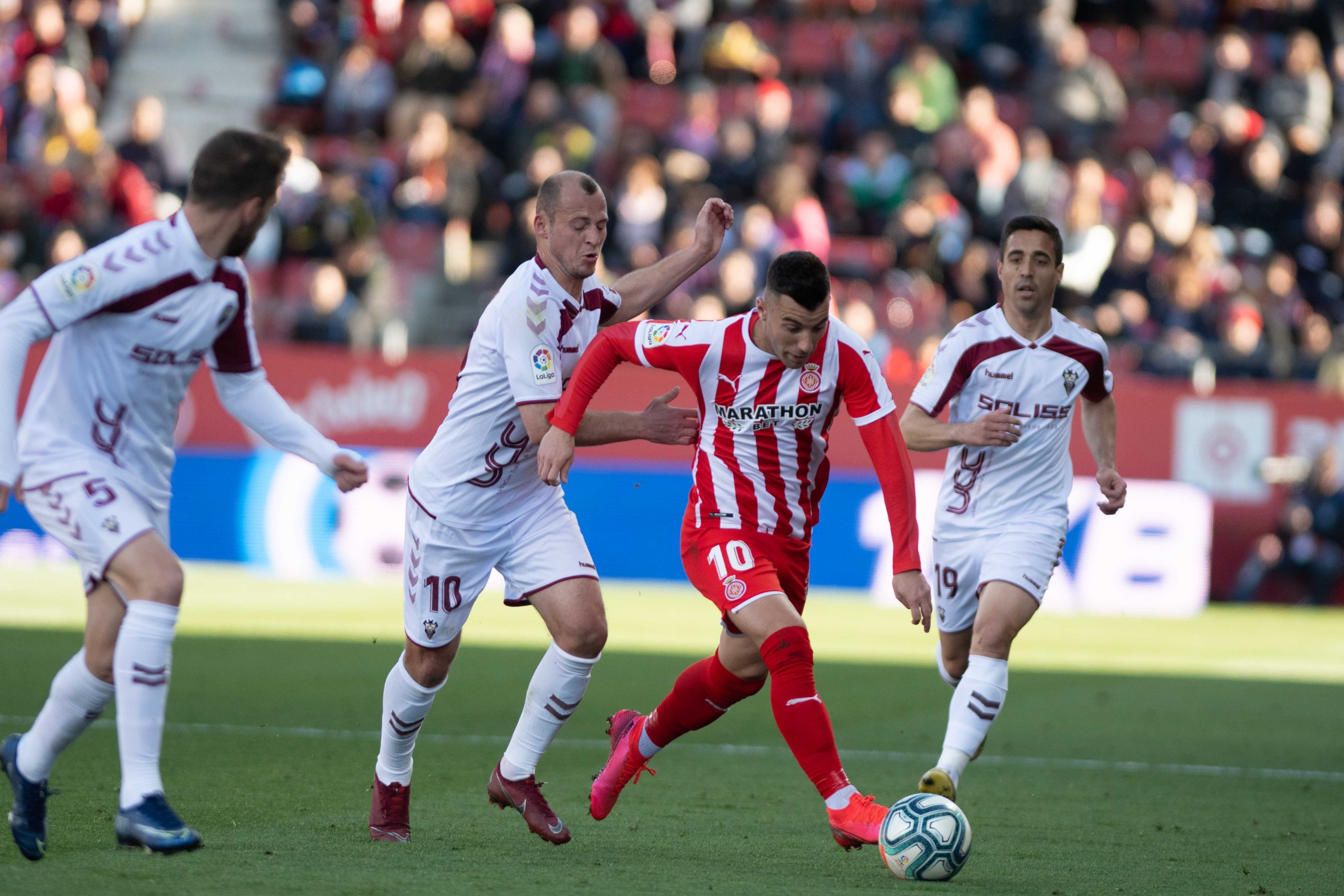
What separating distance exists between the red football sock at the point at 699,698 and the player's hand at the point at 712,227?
1581 millimetres

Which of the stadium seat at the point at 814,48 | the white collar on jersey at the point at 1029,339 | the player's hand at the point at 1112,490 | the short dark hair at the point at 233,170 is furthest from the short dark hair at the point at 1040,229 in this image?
the stadium seat at the point at 814,48

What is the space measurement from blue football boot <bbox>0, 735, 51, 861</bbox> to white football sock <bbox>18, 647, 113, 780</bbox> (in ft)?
0.08

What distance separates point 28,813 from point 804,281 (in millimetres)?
3063

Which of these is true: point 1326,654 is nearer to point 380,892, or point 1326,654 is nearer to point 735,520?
point 735,520

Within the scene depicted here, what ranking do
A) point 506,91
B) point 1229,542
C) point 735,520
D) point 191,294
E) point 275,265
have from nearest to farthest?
point 191,294, point 735,520, point 1229,542, point 275,265, point 506,91

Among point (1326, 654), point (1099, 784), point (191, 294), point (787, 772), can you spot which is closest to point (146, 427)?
point (191, 294)

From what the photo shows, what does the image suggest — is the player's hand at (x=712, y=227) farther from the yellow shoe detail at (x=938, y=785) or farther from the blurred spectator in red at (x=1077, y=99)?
the blurred spectator in red at (x=1077, y=99)

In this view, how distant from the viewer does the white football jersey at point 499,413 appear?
19.8ft

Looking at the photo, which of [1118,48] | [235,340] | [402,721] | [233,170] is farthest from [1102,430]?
[1118,48]

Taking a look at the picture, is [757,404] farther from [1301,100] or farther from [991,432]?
[1301,100]

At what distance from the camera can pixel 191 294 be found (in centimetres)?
534

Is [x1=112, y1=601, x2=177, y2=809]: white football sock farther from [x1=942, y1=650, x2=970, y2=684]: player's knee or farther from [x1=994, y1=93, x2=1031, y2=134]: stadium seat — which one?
[x1=994, y1=93, x2=1031, y2=134]: stadium seat

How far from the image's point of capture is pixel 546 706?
6.21 m

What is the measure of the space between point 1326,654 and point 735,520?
28.1 feet
